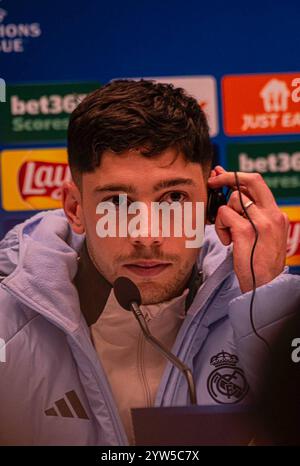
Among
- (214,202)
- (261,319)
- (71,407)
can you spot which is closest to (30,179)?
(214,202)

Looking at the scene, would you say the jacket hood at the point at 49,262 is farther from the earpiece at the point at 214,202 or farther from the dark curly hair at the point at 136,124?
the dark curly hair at the point at 136,124

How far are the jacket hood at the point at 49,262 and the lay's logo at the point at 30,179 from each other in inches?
1.8

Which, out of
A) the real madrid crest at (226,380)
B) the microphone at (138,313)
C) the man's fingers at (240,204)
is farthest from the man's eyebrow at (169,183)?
the real madrid crest at (226,380)

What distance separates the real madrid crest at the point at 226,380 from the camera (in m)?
1.75

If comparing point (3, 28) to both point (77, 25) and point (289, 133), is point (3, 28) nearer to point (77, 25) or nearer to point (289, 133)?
point (77, 25)

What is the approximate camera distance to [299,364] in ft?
5.79

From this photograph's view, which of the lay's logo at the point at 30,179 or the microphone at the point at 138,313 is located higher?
the lay's logo at the point at 30,179

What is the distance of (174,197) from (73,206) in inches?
10.4

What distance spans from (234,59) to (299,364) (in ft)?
2.64

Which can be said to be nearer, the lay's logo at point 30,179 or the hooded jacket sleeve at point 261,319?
the hooded jacket sleeve at point 261,319

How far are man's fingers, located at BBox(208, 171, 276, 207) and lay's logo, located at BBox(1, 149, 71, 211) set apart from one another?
0.41 metres

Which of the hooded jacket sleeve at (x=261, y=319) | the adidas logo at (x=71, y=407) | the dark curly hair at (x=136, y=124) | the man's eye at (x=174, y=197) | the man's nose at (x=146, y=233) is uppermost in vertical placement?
→ the dark curly hair at (x=136, y=124)

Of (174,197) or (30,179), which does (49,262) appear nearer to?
(30,179)

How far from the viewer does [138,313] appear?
1730 mm
